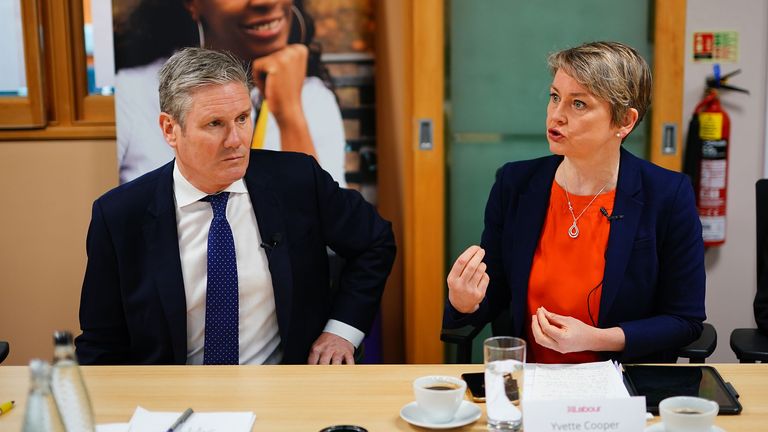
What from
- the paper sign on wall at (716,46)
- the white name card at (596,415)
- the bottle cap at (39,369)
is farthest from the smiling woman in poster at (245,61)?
the bottle cap at (39,369)

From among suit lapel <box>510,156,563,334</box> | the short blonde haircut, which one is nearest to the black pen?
suit lapel <box>510,156,563,334</box>

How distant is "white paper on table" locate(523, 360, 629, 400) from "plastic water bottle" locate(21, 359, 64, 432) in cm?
76

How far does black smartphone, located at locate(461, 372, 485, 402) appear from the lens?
1551 millimetres

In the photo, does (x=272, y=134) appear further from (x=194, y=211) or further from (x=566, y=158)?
(x=566, y=158)

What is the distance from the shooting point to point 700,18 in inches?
127

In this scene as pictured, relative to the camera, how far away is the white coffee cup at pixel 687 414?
1.28m

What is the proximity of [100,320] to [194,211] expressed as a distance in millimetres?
357

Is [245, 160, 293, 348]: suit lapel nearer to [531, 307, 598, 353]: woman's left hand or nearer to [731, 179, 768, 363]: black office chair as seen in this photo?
[531, 307, 598, 353]: woman's left hand

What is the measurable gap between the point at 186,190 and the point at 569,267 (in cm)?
100

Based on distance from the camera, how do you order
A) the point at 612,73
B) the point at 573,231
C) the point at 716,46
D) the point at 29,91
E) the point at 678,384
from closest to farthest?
the point at 678,384 → the point at 612,73 → the point at 573,231 → the point at 716,46 → the point at 29,91

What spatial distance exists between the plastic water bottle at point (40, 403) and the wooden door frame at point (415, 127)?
2.00m

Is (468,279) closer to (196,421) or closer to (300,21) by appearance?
(196,421)

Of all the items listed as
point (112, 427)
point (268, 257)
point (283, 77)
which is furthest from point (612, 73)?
point (283, 77)

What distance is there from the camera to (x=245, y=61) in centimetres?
305
